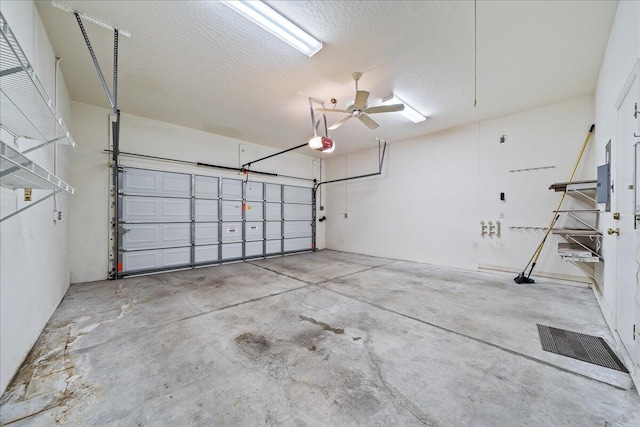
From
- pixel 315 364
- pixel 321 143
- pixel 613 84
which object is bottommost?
pixel 315 364

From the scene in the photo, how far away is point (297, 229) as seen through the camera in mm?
7453

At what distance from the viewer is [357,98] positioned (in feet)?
10.6

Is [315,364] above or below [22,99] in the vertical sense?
below

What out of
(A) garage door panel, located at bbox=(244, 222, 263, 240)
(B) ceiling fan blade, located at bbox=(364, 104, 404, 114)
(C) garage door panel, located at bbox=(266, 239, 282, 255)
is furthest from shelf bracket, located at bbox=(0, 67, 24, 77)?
(C) garage door panel, located at bbox=(266, 239, 282, 255)

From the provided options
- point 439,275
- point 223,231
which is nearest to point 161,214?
point 223,231

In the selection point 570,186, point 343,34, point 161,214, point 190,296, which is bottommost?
point 190,296

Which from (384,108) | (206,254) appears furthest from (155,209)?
(384,108)

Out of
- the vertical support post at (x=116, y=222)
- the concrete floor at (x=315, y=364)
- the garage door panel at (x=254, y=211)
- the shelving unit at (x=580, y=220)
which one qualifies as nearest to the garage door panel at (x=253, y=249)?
the garage door panel at (x=254, y=211)

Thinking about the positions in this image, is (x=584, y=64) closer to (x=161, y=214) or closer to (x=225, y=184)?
(x=225, y=184)

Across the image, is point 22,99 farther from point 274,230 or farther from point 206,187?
point 274,230

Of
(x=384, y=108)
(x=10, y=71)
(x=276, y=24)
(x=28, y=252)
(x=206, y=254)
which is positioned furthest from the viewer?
(x=206, y=254)

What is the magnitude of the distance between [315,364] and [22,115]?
2.61m

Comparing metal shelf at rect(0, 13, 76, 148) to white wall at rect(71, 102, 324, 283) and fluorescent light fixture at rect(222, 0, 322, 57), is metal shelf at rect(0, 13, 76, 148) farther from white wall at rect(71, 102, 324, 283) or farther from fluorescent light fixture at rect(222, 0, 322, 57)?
white wall at rect(71, 102, 324, 283)

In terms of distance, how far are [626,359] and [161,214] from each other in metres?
6.68
